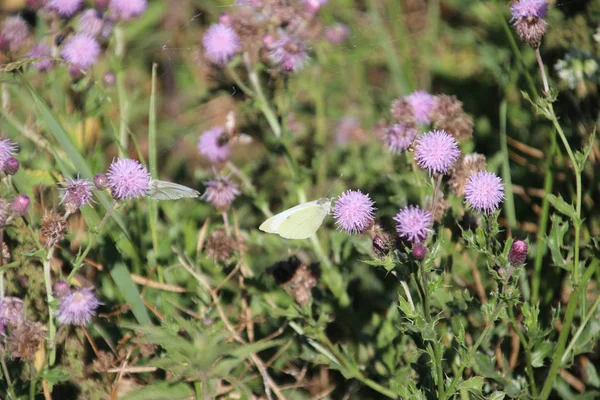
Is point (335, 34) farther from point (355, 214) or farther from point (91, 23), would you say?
point (355, 214)

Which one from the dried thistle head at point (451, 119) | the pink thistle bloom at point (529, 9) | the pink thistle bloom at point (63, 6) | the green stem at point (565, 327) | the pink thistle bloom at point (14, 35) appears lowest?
the green stem at point (565, 327)

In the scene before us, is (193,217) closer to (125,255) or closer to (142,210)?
(142,210)

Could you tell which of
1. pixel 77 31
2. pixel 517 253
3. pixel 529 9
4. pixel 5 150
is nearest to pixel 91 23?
pixel 77 31

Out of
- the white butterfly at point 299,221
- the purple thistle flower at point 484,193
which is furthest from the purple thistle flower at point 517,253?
the white butterfly at point 299,221

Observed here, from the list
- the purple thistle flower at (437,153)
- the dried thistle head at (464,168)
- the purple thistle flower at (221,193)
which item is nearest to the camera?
the purple thistle flower at (437,153)

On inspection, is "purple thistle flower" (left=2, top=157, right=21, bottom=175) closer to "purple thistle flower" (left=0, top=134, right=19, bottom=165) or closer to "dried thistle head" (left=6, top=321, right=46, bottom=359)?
"purple thistle flower" (left=0, top=134, right=19, bottom=165)

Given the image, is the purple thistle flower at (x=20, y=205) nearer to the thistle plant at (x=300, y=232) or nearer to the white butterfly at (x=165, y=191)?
the thistle plant at (x=300, y=232)

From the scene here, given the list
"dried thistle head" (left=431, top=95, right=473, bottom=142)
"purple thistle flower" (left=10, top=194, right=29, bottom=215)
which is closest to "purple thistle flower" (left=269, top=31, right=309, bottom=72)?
"dried thistle head" (left=431, top=95, right=473, bottom=142)

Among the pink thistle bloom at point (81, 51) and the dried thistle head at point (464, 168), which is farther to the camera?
the pink thistle bloom at point (81, 51)
